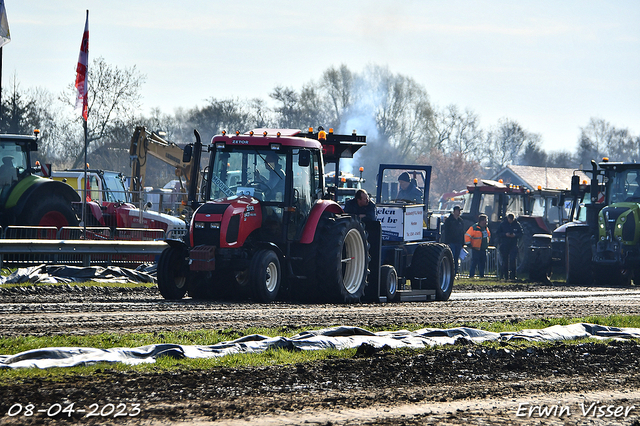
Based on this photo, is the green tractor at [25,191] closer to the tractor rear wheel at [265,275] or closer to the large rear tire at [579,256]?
the tractor rear wheel at [265,275]

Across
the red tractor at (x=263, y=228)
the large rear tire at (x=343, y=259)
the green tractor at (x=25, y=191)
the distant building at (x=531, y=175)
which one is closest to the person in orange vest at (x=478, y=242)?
the large rear tire at (x=343, y=259)

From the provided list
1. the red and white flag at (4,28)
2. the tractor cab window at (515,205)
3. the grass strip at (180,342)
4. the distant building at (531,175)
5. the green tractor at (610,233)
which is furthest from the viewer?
the distant building at (531,175)

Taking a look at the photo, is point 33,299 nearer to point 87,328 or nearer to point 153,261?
point 87,328

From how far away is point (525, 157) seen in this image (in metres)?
94.4

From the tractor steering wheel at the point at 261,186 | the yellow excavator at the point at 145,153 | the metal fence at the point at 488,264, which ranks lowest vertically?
the metal fence at the point at 488,264

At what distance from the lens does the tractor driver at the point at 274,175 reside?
41.1ft

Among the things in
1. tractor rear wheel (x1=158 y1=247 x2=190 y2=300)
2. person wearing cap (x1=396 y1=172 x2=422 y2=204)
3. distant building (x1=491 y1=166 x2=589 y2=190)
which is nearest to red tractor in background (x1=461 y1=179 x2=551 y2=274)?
person wearing cap (x1=396 y1=172 x2=422 y2=204)

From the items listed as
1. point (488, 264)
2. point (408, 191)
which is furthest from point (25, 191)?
point (488, 264)

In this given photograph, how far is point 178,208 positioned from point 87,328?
1479 cm

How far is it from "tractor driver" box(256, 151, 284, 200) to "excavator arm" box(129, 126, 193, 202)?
1023cm

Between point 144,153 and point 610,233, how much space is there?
493 inches

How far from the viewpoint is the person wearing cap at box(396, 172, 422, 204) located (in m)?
16.0

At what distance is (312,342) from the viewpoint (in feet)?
24.8

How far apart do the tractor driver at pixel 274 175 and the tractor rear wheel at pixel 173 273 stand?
1.60 m
